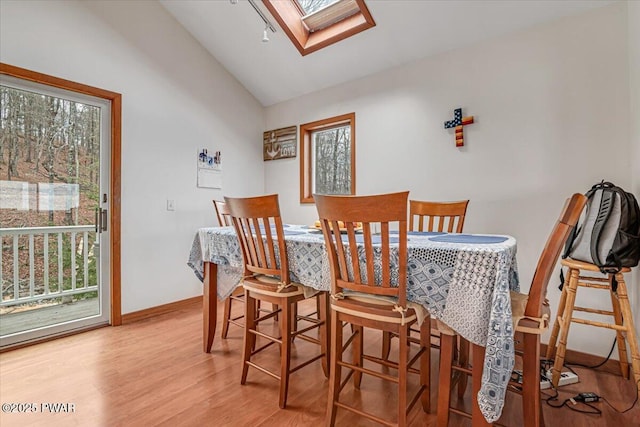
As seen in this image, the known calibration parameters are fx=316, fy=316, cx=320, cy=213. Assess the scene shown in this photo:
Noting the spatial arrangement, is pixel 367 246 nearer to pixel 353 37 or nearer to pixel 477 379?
pixel 477 379

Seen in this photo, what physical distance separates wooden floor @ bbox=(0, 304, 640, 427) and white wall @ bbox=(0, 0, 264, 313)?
33.1 inches

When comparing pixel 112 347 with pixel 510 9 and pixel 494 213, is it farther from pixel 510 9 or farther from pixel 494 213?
pixel 510 9

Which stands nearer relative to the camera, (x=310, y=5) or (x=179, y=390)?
(x=179, y=390)

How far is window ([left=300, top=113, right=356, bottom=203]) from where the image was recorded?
11.2 ft

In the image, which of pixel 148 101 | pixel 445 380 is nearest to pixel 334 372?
pixel 445 380

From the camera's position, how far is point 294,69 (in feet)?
11.4

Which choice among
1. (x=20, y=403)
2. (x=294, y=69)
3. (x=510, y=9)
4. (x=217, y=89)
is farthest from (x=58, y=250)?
(x=510, y=9)

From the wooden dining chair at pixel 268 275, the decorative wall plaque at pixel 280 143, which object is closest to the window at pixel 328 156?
the decorative wall plaque at pixel 280 143

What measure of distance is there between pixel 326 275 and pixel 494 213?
1666 millimetres

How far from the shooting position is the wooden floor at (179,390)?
1.54 m

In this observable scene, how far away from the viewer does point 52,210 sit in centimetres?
260

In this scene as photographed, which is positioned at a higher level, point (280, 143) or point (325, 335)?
point (280, 143)

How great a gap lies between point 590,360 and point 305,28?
3.65m

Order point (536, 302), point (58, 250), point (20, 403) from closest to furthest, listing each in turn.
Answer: point (536, 302), point (20, 403), point (58, 250)
